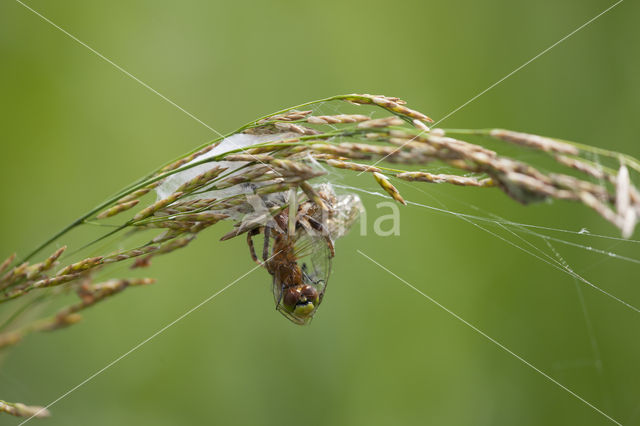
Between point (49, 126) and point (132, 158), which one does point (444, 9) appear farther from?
point (49, 126)

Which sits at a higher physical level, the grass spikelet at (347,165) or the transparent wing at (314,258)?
the grass spikelet at (347,165)

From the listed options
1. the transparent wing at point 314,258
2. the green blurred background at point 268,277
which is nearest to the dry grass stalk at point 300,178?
the transparent wing at point 314,258

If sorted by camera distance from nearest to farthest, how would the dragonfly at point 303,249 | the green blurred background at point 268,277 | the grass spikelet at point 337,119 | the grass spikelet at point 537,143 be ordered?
1. the grass spikelet at point 537,143
2. the grass spikelet at point 337,119
3. the dragonfly at point 303,249
4. the green blurred background at point 268,277

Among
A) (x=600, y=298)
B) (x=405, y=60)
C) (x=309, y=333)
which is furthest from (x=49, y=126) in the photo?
(x=600, y=298)

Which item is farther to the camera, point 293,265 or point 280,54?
point 280,54

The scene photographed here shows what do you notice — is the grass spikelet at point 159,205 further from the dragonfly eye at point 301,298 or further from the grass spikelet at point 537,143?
the grass spikelet at point 537,143

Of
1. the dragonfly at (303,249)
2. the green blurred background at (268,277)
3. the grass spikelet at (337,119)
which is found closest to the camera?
the grass spikelet at (337,119)
